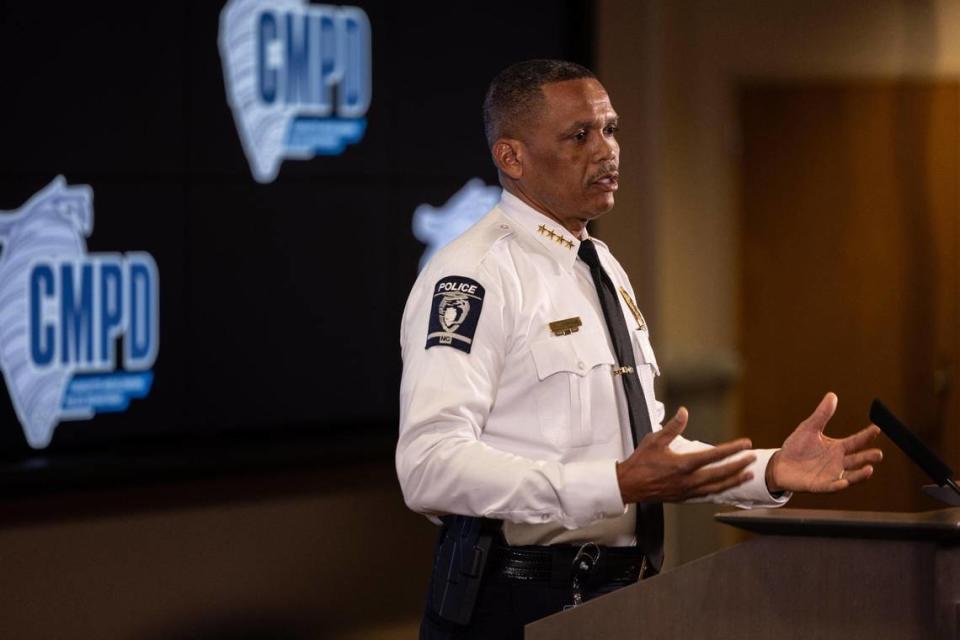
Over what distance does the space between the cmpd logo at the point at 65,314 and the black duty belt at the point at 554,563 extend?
5.57 feet

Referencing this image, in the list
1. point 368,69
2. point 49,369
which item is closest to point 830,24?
point 368,69

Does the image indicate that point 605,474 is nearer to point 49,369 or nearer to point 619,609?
point 619,609

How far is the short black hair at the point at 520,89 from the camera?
2141mm

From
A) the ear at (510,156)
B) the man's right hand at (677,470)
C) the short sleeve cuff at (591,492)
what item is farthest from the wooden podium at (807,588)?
the ear at (510,156)

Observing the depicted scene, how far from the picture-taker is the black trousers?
1999 millimetres

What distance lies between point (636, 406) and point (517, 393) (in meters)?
0.19

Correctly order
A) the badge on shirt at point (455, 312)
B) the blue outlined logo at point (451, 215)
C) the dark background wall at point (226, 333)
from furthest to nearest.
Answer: the blue outlined logo at point (451, 215) < the dark background wall at point (226, 333) < the badge on shirt at point (455, 312)

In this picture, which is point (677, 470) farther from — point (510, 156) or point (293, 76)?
point (293, 76)

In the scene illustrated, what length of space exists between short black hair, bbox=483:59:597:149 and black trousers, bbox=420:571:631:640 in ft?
2.30

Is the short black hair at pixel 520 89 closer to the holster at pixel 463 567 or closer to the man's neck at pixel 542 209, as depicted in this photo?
the man's neck at pixel 542 209

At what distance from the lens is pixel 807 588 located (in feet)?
5.09

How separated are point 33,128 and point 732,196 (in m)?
2.52

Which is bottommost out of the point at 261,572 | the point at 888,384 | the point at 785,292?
the point at 261,572

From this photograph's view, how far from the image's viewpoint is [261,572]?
380 centimetres
